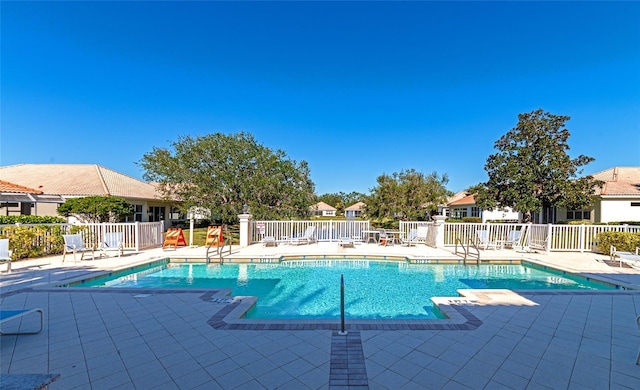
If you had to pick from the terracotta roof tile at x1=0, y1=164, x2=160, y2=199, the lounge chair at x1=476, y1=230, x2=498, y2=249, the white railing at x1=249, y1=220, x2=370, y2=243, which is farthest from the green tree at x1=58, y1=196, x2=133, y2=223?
the lounge chair at x1=476, y1=230, x2=498, y2=249

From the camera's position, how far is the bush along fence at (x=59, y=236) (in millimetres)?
8512

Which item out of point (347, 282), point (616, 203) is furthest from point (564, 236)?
point (616, 203)

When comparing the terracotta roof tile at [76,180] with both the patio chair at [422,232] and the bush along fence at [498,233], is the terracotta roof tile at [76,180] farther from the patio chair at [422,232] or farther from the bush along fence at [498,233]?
→ the patio chair at [422,232]

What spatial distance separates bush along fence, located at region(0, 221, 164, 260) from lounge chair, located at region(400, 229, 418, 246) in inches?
403

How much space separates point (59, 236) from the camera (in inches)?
377

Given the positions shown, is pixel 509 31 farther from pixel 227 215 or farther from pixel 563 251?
pixel 227 215

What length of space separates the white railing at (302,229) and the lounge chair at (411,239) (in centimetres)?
172

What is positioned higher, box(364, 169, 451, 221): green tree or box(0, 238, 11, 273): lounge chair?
box(364, 169, 451, 221): green tree

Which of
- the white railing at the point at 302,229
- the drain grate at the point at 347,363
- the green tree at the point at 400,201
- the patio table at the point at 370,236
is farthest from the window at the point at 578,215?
the drain grate at the point at 347,363

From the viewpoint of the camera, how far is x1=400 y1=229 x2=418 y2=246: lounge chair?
12230 millimetres

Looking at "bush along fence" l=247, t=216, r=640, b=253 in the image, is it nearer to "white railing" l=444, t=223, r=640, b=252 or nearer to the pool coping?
"white railing" l=444, t=223, r=640, b=252

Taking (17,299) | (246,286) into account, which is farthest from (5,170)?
(246,286)

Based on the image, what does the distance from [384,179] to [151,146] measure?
17.6 metres

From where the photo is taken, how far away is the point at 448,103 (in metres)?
18.3
